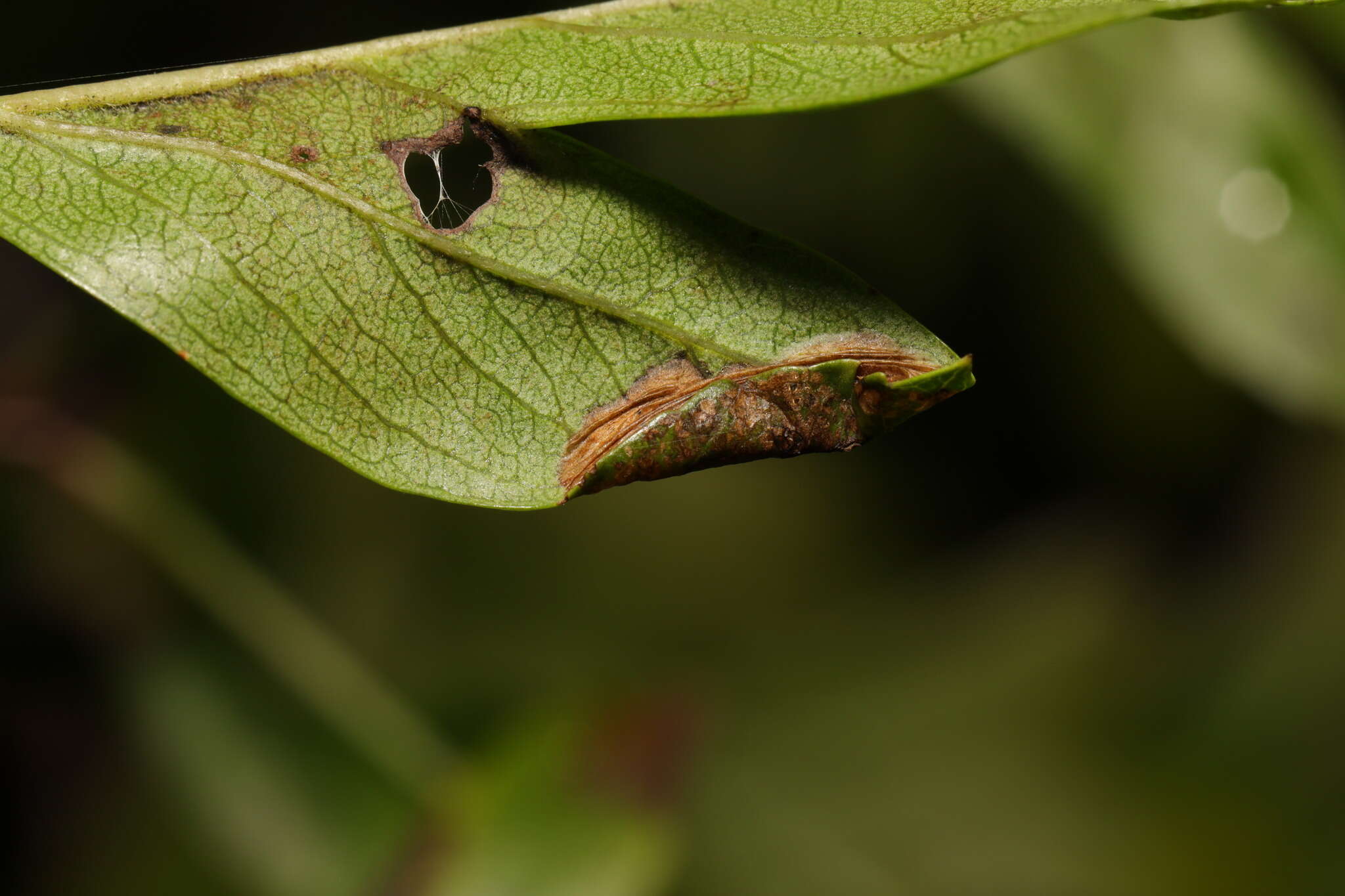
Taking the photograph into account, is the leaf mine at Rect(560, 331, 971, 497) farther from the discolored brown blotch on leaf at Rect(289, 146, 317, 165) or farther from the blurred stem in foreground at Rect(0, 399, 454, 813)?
the blurred stem in foreground at Rect(0, 399, 454, 813)

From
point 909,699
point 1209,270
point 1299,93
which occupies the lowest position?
Answer: point 909,699

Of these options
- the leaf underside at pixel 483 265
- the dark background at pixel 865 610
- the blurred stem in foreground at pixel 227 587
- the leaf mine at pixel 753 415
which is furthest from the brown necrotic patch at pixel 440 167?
the blurred stem in foreground at pixel 227 587

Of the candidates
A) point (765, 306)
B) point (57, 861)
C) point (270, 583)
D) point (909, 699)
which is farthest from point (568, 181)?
point (909, 699)

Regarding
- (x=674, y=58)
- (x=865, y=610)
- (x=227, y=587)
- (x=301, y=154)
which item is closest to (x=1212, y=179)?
(x=674, y=58)

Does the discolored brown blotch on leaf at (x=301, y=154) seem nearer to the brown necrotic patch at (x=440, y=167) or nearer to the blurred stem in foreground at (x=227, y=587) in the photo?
the brown necrotic patch at (x=440, y=167)

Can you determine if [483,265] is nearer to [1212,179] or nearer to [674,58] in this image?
[674,58]

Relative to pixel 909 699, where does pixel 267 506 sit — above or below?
below

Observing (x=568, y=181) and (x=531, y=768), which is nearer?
(x=568, y=181)

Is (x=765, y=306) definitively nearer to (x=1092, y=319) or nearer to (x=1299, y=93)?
(x=1299, y=93)
